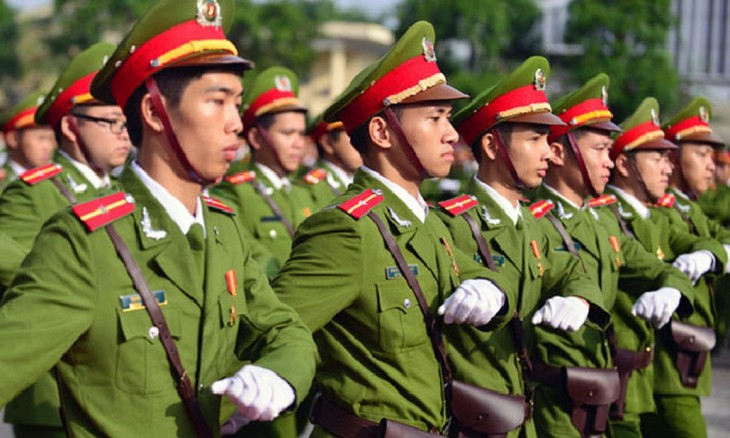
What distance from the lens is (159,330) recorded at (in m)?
3.33

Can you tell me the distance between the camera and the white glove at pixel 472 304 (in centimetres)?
420

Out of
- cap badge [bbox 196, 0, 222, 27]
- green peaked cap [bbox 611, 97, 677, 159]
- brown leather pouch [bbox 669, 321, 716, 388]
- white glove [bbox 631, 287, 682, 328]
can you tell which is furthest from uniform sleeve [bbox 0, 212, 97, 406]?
green peaked cap [bbox 611, 97, 677, 159]

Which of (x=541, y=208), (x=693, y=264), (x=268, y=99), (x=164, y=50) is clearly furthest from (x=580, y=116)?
(x=164, y=50)

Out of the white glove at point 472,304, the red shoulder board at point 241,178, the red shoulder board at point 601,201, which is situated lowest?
the red shoulder board at point 241,178

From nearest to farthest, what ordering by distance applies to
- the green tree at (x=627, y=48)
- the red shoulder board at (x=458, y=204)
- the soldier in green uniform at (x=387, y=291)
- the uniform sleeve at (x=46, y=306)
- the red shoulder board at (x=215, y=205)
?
the uniform sleeve at (x=46, y=306) → the red shoulder board at (x=215, y=205) → the soldier in green uniform at (x=387, y=291) → the red shoulder board at (x=458, y=204) → the green tree at (x=627, y=48)

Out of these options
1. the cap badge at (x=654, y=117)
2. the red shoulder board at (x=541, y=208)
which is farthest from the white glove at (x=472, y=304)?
the cap badge at (x=654, y=117)

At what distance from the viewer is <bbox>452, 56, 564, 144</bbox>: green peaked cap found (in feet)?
18.7

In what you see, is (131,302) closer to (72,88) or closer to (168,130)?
(168,130)

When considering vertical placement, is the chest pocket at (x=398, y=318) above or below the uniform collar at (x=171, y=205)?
below

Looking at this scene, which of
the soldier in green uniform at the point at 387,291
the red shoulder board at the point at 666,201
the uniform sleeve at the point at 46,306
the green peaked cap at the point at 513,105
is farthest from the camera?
the red shoulder board at the point at 666,201

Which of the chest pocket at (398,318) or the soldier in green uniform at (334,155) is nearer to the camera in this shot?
the chest pocket at (398,318)

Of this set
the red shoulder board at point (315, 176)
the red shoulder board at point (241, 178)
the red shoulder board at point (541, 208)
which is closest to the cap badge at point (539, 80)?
the red shoulder board at point (541, 208)

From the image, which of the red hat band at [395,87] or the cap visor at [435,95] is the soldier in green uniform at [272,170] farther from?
the cap visor at [435,95]

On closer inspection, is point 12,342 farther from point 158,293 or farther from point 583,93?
point 583,93
